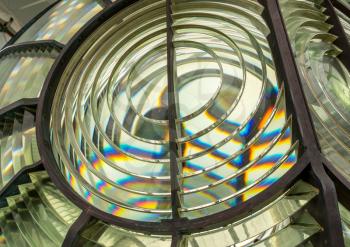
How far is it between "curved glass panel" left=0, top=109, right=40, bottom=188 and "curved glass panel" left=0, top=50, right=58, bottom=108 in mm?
47

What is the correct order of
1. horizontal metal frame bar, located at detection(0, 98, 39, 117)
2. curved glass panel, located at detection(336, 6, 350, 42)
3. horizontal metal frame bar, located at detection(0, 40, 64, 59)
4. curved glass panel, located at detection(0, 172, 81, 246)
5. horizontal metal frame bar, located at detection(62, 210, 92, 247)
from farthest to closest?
curved glass panel, located at detection(336, 6, 350, 42) < horizontal metal frame bar, located at detection(0, 40, 64, 59) < horizontal metal frame bar, located at detection(0, 98, 39, 117) < curved glass panel, located at detection(0, 172, 81, 246) < horizontal metal frame bar, located at detection(62, 210, 92, 247)

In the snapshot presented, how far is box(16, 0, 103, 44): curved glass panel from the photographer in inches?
46.3

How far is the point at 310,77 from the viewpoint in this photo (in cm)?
93

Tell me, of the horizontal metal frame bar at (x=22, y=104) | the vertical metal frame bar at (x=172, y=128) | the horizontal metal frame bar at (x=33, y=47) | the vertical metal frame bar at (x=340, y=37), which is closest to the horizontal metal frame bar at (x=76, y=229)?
the vertical metal frame bar at (x=172, y=128)

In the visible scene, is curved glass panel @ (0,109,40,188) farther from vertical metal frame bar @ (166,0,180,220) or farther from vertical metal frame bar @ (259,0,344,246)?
vertical metal frame bar @ (259,0,344,246)

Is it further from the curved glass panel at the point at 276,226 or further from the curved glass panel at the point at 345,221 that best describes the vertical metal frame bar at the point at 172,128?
the curved glass panel at the point at 345,221

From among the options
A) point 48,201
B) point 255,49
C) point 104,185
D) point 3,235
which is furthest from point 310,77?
point 3,235

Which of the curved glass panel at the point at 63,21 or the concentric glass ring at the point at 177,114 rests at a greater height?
the curved glass panel at the point at 63,21

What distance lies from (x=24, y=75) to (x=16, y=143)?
211 millimetres

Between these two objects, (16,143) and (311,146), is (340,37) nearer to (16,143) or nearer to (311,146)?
(311,146)

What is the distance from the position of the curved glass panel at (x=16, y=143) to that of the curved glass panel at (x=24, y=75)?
0.15 ft

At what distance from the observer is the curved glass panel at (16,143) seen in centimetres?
94

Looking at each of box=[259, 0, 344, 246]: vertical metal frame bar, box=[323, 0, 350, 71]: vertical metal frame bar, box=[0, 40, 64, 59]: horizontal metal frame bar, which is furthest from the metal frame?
box=[323, 0, 350, 71]: vertical metal frame bar

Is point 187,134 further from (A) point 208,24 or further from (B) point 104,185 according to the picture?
(A) point 208,24
